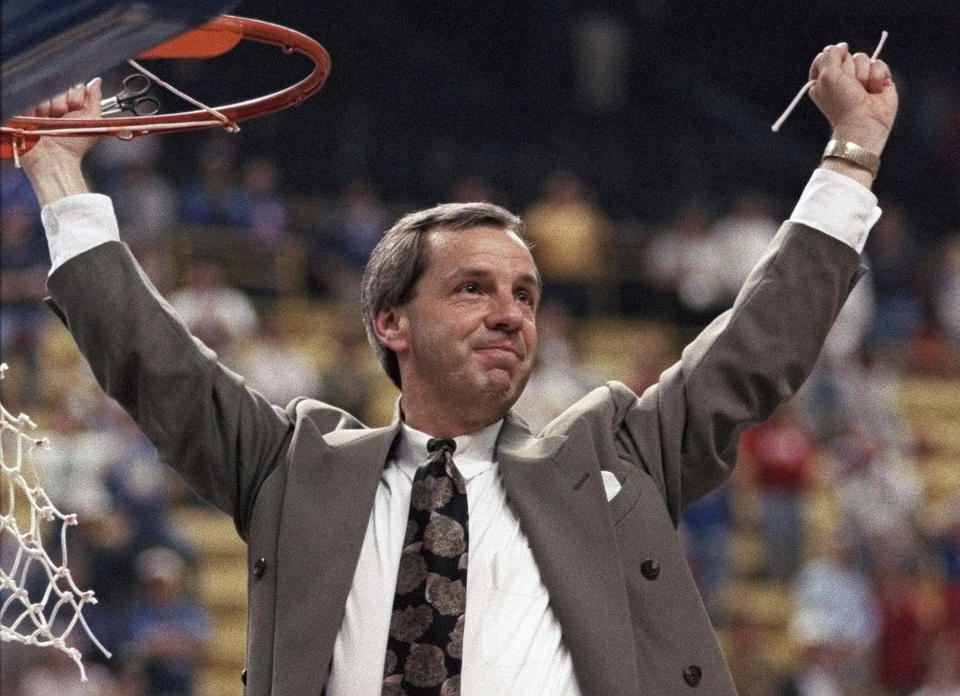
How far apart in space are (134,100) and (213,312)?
7.70m

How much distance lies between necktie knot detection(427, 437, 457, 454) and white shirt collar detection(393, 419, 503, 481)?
1cm

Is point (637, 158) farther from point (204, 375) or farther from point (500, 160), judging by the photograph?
point (204, 375)

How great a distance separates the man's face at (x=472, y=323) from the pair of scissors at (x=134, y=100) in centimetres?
58

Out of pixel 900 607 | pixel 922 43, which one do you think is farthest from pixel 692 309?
pixel 922 43

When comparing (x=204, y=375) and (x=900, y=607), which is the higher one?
(x=204, y=375)

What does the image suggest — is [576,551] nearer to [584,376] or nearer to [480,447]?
[480,447]

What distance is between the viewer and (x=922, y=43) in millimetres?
17094

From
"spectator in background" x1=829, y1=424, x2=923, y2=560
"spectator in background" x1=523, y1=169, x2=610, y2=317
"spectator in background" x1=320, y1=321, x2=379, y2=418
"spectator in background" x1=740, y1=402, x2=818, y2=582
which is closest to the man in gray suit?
"spectator in background" x1=320, y1=321, x2=379, y2=418

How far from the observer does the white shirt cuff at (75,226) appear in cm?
349

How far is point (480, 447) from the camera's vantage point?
3.69 meters

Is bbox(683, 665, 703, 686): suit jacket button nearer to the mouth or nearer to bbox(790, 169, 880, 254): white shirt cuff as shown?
the mouth

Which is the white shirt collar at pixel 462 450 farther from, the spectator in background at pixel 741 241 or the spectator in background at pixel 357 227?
the spectator in background at pixel 741 241

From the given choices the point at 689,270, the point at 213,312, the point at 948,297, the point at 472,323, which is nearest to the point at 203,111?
the point at 472,323

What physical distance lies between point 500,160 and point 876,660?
233 inches
